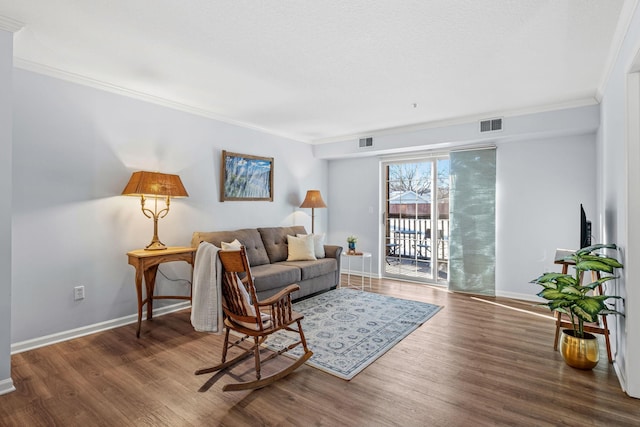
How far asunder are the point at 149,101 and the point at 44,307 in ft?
7.77

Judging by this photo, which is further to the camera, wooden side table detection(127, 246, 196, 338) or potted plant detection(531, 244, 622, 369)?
wooden side table detection(127, 246, 196, 338)

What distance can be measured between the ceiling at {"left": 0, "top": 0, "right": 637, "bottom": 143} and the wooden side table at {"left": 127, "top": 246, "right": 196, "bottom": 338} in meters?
1.76

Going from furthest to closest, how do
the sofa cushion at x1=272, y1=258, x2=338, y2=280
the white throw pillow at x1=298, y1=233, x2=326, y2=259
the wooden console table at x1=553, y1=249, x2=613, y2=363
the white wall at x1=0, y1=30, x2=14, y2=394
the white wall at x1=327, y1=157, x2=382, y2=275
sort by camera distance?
the white wall at x1=327, y1=157, x2=382, y2=275 → the white throw pillow at x1=298, y1=233, x2=326, y2=259 → the sofa cushion at x1=272, y1=258, x2=338, y2=280 → the wooden console table at x1=553, y1=249, x2=613, y2=363 → the white wall at x1=0, y1=30, x2=14, y2=394

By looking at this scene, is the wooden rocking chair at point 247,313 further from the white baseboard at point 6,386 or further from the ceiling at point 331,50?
the ceiling at point 331,50

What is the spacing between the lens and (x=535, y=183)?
445 centimetres

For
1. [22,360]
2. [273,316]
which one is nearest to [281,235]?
[273,316]

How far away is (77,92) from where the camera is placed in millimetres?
3215

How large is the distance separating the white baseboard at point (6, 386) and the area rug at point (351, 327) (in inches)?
71.9

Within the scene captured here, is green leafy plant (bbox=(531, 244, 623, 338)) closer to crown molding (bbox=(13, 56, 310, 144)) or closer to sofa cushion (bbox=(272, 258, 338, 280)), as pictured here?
sofa cushion (bbox=(272, 258, 338, 280))

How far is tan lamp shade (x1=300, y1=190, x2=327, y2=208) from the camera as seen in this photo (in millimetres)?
5578

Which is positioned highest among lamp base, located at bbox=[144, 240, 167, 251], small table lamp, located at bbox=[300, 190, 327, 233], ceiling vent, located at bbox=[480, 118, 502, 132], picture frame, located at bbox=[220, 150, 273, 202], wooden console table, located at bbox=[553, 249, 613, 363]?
ceiling vent, located at bbox=[480, 118, 502, 132]

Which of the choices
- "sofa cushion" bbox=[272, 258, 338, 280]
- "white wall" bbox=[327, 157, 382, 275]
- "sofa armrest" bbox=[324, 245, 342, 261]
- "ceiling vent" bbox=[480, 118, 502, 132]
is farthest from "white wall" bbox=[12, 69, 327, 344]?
"ceiling vent" bbox=[480, 118, 502, 132]

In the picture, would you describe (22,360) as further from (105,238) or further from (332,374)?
(332,374)

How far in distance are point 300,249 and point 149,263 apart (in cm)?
211
